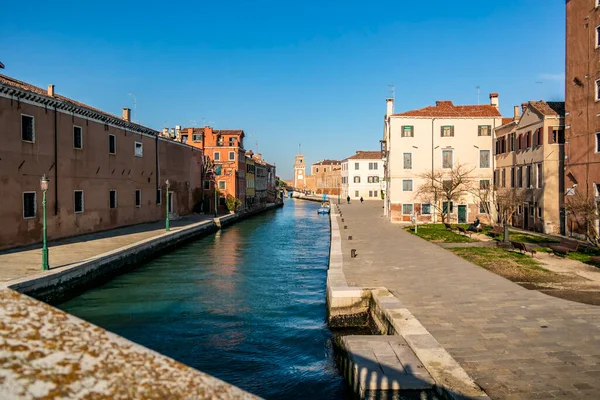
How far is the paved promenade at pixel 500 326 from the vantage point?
21.6 feet

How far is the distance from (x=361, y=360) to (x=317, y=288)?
395 inches

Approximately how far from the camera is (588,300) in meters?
11.4

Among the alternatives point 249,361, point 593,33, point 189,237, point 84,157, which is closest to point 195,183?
point 189,237

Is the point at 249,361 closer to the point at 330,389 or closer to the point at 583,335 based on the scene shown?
the point at 330,389

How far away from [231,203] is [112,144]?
24.6 m

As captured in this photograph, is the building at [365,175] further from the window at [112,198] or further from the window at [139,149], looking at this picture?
the window at [112,198]

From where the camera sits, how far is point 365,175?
283 feet

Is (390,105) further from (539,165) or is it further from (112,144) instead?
(112,144)

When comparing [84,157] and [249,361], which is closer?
[249,361]

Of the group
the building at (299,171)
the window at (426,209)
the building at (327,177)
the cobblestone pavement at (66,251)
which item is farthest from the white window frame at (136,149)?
the building at (299,171)

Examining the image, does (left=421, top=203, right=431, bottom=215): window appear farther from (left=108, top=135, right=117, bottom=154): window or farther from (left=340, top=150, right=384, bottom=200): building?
(left=340, top=150, right=384, bottom=200): building

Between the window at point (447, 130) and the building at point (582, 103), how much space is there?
1155cm

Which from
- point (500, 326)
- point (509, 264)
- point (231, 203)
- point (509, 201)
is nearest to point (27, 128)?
point (509, 264)

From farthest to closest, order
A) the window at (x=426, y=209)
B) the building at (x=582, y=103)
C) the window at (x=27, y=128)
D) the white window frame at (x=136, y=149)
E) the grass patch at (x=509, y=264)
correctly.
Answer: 1. the window at (x=426, y=209)
2. the white window frame at (x=136, y=149)
3. the building at (x=582, y=103)
4. the window at (x=27, y=128)
5. the grass patch at (x=509, y=264)
